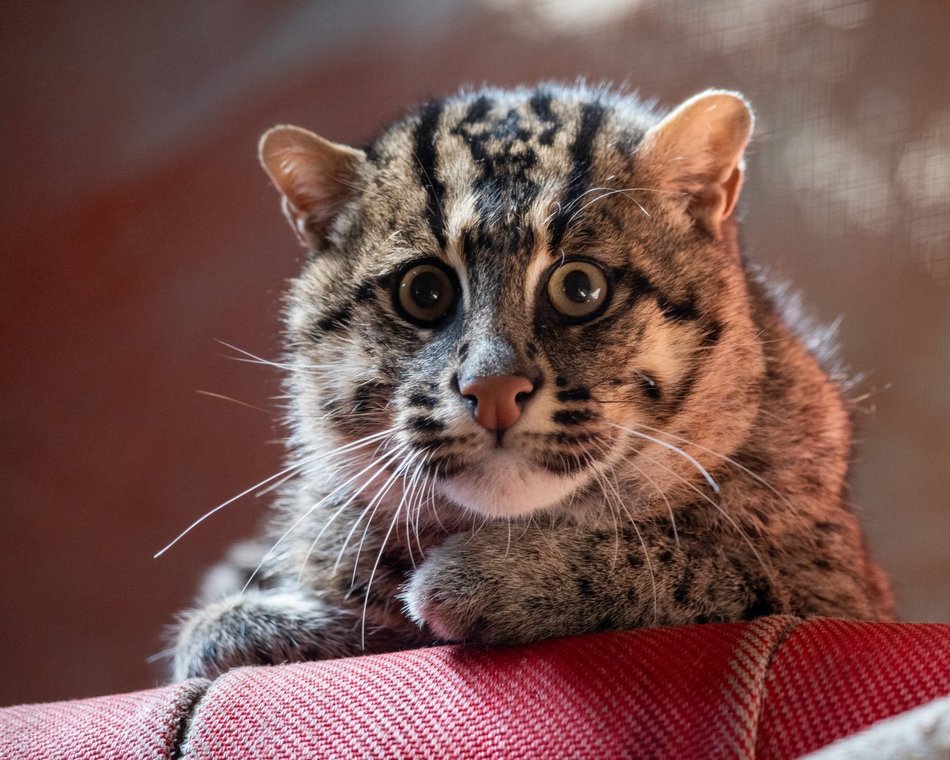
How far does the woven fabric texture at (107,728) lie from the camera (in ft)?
2.96

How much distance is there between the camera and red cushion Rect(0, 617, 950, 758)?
31.1 inches

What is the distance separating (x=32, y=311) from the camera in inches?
87.4

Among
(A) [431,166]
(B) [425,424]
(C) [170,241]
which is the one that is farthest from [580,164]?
(C) [170,241]

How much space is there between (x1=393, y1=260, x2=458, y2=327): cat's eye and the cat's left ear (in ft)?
1.10

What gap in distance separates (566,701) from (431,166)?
784 mm

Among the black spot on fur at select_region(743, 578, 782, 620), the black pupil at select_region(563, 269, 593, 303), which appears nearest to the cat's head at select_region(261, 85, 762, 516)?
the black pupil at select_region(563, 269, 593, 303)

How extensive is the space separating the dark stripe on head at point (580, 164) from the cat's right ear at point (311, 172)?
36 centimetres

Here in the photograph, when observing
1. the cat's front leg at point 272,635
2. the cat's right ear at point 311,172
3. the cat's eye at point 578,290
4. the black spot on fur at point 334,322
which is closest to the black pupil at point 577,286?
the cat's eye at point 578,290

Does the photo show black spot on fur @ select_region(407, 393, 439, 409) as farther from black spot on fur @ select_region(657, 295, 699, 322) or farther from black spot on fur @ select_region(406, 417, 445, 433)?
black spot on fur @ select_region(657, 295, 699, 322)

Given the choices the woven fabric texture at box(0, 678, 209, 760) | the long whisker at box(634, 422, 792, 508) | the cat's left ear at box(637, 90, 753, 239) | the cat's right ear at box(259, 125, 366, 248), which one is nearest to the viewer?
the woven fabric texture at box(0, 678, 209, 760)

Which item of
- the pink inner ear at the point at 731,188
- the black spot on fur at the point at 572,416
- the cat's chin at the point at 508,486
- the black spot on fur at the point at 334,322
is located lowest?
the cat's chin at the point at 508,486

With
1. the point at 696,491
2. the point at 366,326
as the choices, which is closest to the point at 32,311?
the point at 366,326

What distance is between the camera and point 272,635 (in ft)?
4.33

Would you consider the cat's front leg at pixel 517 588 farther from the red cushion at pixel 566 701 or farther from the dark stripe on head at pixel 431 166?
the dark stripe on head at pixel 431 166
